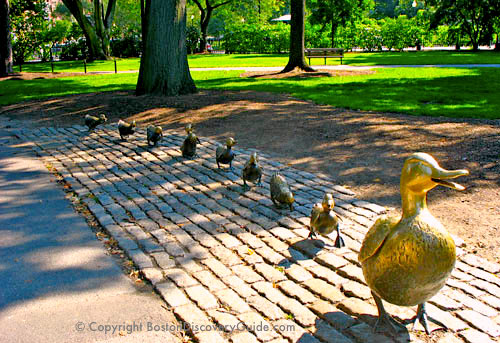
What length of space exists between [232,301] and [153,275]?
943 millimetres

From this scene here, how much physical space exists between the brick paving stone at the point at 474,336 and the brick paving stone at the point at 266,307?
141 centimetres

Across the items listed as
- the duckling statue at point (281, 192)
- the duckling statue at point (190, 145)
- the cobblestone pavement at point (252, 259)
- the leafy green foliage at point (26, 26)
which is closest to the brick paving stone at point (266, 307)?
the cobblestone pavement at point (252, 259)

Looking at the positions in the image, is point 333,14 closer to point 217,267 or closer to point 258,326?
point 217,267

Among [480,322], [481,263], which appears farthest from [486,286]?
[480,322]

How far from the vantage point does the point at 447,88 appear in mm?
16109

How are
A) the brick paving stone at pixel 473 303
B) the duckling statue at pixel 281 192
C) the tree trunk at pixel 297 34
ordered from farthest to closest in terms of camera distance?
1. the tree trunk at pixel 297 34
2. the duckling statue at pixel 281 192
3. the brick paving stone at pixel 473 303

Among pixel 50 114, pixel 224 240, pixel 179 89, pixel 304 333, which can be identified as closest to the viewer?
pixel 304 333

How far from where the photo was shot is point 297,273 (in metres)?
4.63

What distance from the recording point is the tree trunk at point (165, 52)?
14641 mm

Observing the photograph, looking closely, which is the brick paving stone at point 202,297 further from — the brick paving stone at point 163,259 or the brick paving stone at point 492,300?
the brick paving stone at point 492,300

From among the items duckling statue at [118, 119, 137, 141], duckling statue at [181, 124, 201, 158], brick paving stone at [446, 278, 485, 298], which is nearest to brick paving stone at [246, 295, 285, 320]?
brick paving stone at [446, 278, 485, 298]

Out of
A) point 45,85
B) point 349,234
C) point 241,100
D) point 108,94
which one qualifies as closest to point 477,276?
point 349,234

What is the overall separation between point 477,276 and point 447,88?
516 inches

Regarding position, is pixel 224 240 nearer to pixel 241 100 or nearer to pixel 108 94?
pixel 241 100
